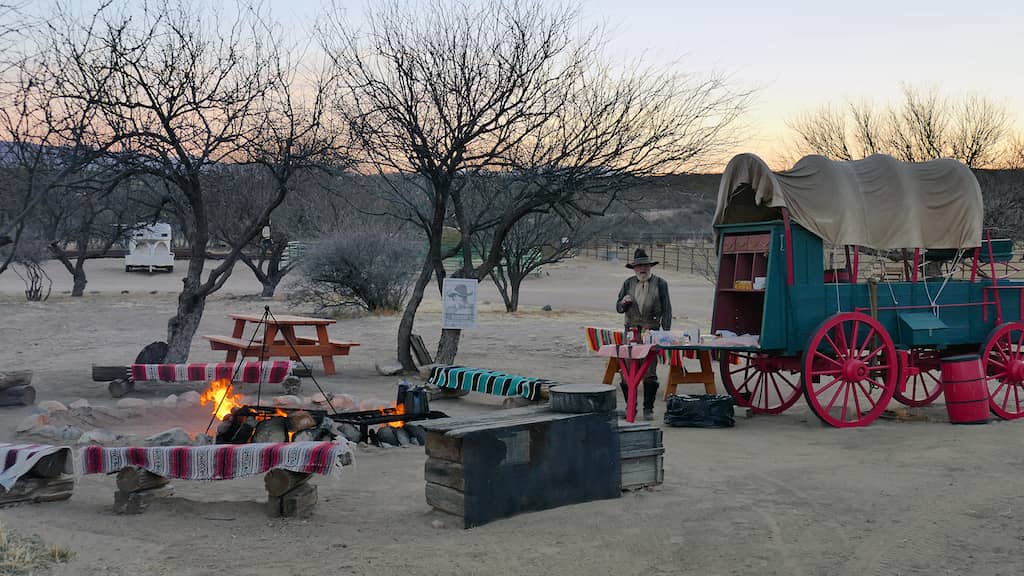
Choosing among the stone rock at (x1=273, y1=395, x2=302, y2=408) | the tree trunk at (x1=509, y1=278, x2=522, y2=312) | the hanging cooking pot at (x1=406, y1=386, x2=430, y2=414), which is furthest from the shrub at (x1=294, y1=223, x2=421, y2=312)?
the hanging cooking pot at (x1=406, y1=386, x2=430, y2=414)

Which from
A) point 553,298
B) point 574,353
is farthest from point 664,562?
point 553,298

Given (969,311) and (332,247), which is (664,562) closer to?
(969,311)

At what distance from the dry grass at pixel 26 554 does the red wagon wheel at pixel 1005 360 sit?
28.6 ft

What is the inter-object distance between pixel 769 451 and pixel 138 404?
649cm

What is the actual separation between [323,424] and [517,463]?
2.78 m

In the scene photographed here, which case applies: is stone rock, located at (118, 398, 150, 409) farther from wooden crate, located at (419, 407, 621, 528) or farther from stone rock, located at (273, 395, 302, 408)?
wooden crate, located at (419, 407, 621, 528)

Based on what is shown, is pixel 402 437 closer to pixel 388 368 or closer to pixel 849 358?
pixel 849 358

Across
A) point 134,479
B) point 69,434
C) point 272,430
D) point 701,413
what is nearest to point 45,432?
point 69,434

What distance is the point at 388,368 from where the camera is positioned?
43.7 feet

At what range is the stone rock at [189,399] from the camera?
33.7ft

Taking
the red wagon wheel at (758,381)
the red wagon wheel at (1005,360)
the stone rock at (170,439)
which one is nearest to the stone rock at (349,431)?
the stone rock at (170,439)

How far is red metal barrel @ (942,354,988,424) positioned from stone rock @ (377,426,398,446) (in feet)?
18.2

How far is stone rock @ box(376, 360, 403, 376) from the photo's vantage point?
13.3 metres

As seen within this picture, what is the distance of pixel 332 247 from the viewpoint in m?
24.6
